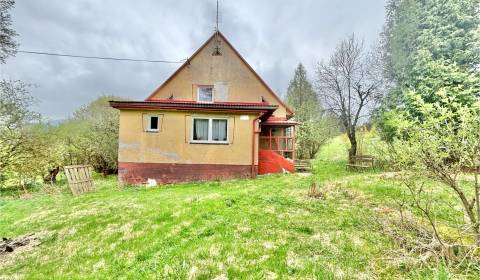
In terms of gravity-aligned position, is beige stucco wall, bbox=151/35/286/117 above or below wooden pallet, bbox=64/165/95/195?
above

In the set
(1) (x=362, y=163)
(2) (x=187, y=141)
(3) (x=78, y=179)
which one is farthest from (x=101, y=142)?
(1) (x=362, y=163)

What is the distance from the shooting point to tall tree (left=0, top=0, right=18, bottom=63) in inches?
303

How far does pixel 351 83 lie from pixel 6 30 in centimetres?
1868

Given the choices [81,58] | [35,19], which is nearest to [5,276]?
[81,58]

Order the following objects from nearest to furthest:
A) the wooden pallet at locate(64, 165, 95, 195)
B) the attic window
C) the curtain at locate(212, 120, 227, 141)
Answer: the wooden pallet at locate(64, 165, 95, 195) < the attic window < the curtain at locate(212, 120, 227, 141)

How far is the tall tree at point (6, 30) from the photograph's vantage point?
770 centimetres

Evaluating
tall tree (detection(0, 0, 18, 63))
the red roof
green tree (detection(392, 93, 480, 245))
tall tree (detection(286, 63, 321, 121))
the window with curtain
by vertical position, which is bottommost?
green tree (detection(392, 93, 480, 245))

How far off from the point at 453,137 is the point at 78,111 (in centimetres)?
2712

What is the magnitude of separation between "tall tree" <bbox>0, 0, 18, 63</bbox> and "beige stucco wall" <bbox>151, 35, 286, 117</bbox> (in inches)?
422

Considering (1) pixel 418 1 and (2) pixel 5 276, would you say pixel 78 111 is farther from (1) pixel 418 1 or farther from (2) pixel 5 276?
(1) pixel 418 1

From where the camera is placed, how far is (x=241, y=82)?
19156 mm

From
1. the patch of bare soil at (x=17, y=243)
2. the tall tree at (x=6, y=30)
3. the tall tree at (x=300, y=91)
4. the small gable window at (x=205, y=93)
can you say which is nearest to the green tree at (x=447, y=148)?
the patch of bare soil at (x=17, y=243)

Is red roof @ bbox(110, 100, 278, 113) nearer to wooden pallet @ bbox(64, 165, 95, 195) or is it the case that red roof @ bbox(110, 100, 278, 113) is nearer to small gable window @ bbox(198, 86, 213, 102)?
wooden pallet @ bbox(64, 165, 95, 195)

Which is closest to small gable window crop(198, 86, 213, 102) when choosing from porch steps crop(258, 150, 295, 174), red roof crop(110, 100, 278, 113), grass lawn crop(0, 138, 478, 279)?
red roof crop(110, 100, 278, 113)
